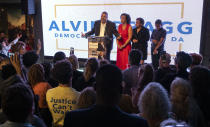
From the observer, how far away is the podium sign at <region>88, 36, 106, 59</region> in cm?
550

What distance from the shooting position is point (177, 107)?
194 centimetres

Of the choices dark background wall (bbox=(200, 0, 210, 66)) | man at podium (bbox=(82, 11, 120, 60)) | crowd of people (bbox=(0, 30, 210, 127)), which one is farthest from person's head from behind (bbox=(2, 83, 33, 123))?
dark background wall (bbox=(200, 0, 210, 66))

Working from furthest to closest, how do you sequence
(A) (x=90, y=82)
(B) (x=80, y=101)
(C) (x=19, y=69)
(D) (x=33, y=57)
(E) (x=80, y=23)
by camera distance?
(E) (x=80, y=23), (D) (x=33, y=57), (C) (x=19, y=69), (A) (x=90, y=82), (B) (x=80, y=101)

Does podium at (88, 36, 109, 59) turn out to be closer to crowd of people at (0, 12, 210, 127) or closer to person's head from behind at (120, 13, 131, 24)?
person's head from behind at (120, 13, 131, 24)

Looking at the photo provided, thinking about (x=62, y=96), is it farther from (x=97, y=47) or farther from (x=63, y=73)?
(x=97, y=47)

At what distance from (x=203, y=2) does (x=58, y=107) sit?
18.4 feet

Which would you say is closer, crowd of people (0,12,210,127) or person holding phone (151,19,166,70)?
crowd of people (0,12,210,127)

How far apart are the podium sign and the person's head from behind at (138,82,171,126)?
383cm

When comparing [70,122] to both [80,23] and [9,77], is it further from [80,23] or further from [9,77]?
[80,23]

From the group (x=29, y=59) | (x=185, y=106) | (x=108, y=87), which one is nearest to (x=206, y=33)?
(x=29, y=59)

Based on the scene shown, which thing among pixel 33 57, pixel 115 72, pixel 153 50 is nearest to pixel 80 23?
pixel 153 50

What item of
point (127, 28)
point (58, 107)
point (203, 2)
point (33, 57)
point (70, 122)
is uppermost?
point (203, 2)

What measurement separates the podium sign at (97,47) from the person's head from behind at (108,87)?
13.5 ft

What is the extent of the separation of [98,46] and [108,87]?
Result: 4229 mm
